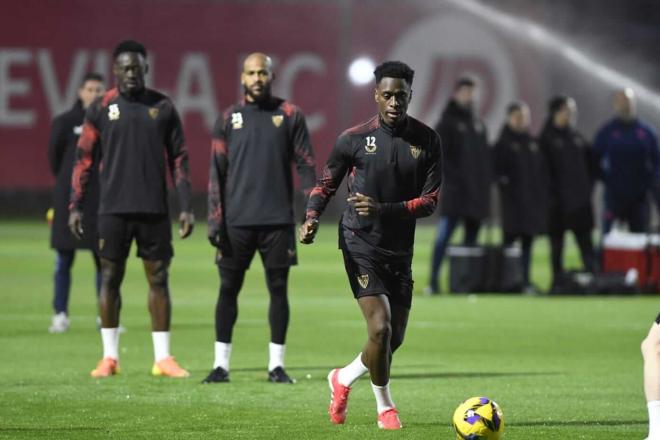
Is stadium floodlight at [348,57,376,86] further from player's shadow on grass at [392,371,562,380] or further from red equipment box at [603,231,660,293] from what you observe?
player's shadow on grass at [392,371,562,380]

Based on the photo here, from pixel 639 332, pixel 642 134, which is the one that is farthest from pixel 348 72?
pixel 639 332

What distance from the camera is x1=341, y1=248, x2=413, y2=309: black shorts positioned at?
10.4 meters

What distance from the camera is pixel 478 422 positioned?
9477mm

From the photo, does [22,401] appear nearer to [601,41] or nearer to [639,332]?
[639,332]

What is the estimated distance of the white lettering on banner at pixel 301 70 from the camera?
39.1m

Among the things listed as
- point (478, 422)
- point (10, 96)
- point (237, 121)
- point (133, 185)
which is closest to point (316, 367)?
point (133, 185)

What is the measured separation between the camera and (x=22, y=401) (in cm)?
1162

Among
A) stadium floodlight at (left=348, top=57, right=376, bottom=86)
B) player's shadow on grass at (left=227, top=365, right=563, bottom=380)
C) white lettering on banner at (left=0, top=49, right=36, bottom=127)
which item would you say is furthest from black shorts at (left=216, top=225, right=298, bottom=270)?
white lettering on banner at (left=0, top=49, right=36, bottom=127)

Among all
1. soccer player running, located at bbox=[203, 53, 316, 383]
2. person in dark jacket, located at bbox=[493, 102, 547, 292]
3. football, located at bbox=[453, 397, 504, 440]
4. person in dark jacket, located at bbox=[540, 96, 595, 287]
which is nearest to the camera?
football, located at bbox=[453, 397, 504, 440]

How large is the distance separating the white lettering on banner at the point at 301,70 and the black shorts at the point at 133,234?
2576cm

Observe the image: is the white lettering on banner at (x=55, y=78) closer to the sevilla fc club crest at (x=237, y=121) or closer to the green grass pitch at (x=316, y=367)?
the green grass pitch at (x=316, y=367)

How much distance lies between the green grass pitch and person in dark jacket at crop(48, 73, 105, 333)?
0.44 m

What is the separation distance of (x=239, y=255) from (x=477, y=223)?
392 inches

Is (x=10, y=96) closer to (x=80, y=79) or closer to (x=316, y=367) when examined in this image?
(x=80, y=79)
